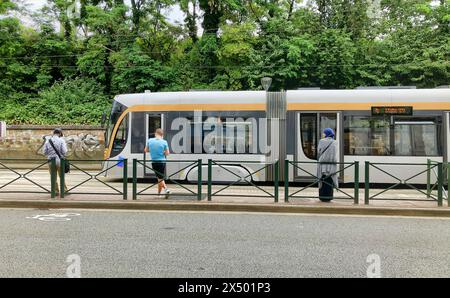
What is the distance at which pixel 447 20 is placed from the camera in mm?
26984

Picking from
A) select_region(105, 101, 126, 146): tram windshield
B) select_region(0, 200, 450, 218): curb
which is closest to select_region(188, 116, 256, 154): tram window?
select_region(105, 101, 126, 146): tram windshield

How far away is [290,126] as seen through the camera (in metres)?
14.3

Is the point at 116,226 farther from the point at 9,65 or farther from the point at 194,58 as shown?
the point at 9,65

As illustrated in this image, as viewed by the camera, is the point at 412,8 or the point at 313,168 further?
the point at 412,8

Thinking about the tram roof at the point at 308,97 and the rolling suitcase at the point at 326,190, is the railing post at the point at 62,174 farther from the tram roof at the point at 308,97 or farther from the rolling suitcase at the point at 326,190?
the rolling suitcase at the point at 326,190

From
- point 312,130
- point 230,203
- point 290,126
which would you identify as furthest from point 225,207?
point 312,130

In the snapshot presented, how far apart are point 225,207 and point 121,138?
6.34 meters

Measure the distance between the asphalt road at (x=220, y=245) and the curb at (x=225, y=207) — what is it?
0.40 meters

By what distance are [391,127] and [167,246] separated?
31.6 feet

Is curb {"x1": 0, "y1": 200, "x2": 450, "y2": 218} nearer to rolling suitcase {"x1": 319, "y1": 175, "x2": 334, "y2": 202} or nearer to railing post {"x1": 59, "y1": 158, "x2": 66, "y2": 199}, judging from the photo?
railing post {"x1": 59, "y1": 158, "x2": 66, "y2": 199}

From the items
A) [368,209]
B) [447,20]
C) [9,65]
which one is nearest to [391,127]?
[368,209]

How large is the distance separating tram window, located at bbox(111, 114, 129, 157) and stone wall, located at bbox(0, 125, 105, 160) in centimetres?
1018

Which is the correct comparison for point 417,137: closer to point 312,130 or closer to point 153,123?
point 312,130
